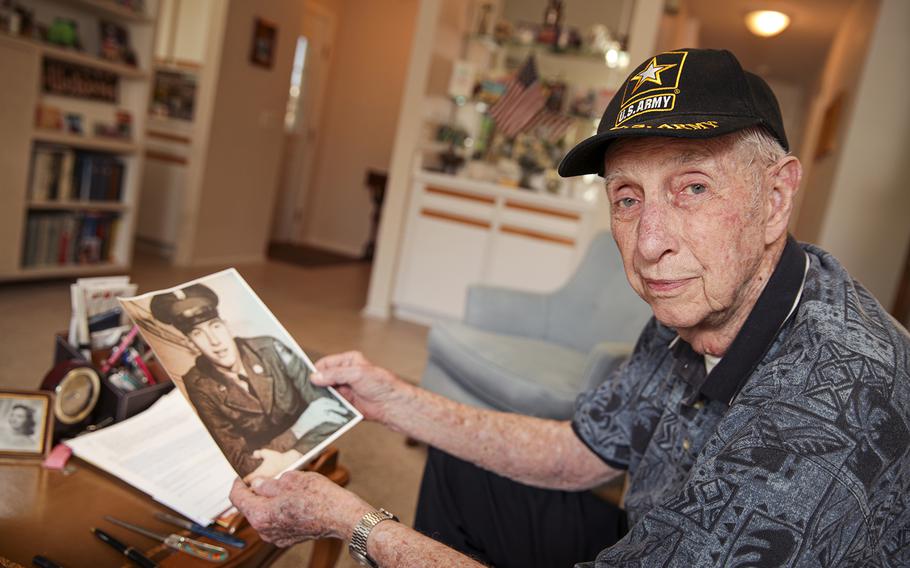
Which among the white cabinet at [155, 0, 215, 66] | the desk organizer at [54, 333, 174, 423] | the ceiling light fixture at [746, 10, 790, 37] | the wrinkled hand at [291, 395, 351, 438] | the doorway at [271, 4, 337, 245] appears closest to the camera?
the wrinkled hand at [291, 395, 351, 438]

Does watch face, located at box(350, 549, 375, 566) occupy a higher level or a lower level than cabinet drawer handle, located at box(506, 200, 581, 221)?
lower

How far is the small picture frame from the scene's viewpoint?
1.15 metres

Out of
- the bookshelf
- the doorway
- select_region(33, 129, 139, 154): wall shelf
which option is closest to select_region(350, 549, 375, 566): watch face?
the bookshelf

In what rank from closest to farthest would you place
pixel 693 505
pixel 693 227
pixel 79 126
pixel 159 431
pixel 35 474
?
pixel 693 505, pixel 693 227, pixel 35 474, pixel 159 431, pixel 79 126

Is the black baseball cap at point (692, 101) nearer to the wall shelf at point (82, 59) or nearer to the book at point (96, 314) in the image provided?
the book at point (96, 314)

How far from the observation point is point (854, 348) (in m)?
0.72

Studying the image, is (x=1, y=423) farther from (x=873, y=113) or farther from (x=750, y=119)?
(x=873, y=113)

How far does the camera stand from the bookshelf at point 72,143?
3506mm

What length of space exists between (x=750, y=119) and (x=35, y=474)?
3.73ft

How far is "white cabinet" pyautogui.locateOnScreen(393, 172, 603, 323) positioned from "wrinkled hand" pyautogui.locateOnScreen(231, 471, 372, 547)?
348 cm

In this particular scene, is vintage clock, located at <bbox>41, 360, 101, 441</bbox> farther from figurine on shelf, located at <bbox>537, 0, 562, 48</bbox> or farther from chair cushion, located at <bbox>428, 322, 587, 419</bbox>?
figurine on shelf, located at <bbox>537, 0, 562, 48</bbox>

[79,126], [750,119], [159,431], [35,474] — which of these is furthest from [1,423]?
[79,126]

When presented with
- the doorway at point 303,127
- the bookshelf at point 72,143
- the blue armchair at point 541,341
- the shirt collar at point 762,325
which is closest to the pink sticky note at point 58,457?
the shirt collar at point 762,325

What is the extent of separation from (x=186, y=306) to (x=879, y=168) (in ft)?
13.2
